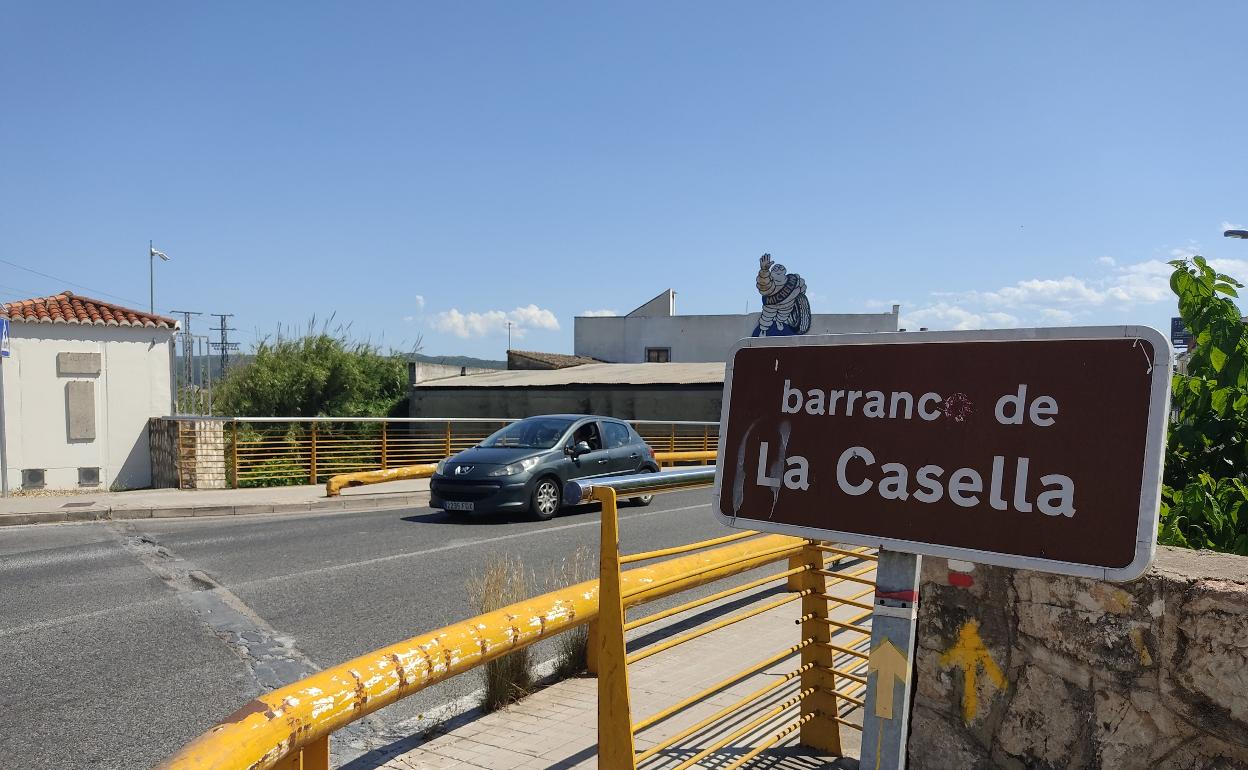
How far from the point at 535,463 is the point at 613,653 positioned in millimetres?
10392

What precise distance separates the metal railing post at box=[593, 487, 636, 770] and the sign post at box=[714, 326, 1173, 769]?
0.57 meters

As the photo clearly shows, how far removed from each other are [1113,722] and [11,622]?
7456mm

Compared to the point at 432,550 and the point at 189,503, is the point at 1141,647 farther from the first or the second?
the point at 189,503

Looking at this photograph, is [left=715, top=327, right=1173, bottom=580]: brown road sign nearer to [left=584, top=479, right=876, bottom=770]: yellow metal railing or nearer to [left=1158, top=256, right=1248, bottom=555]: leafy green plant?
[left=584, top=479, right=876, bottom=770]: yellow metal railing

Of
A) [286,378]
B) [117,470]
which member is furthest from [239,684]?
[286,378]

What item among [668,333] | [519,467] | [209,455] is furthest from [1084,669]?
[668,333]

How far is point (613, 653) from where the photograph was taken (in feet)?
10.2

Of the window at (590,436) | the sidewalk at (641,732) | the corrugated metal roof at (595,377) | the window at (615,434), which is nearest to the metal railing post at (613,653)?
the sidewalk at (641,732)

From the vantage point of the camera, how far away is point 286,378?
3528 cm

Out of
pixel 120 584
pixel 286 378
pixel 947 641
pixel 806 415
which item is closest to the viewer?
pixel 806 415

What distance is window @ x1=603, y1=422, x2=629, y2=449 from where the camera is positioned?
49.2 ft

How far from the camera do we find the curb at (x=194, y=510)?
1327 centimetres


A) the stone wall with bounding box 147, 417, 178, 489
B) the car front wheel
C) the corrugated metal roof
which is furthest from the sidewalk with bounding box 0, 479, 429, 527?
the corrugated metal roof

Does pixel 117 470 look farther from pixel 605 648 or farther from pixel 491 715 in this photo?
pixel 605 648
